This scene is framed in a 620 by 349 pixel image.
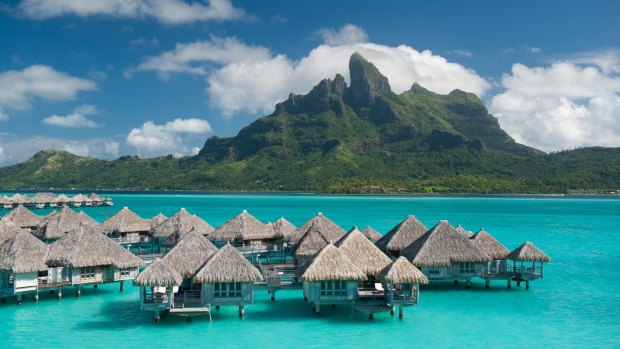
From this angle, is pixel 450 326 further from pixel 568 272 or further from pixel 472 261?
pixel 568 272

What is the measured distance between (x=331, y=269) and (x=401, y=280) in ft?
10.4

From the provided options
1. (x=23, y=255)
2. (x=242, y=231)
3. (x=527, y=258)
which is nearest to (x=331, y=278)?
(x=527, y=258)

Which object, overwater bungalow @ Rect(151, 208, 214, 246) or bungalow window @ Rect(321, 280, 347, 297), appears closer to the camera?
bungalow window @ Rect(321, 280, 347, 297)

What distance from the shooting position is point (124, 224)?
47.7 m

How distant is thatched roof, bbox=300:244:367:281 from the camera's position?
82.0 feet

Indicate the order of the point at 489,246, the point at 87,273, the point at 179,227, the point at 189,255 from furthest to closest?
the point at 179,227, the point at 489,246, the point at 87,273, the point at 189,255

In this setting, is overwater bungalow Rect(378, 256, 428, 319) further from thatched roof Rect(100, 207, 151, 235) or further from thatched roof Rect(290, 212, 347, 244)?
thatched roof Rect(100, 207, 151, 235)

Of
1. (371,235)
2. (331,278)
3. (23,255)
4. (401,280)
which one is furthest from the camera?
(371,235)

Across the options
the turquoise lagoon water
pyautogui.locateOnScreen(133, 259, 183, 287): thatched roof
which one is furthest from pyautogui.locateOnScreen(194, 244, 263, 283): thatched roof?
the turquoise lagoon water

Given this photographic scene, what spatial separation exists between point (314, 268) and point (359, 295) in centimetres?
268

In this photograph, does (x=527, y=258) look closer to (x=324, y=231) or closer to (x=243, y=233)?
(x=324, y=231)

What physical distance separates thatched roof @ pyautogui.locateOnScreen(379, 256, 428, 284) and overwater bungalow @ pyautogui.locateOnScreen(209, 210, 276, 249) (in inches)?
701

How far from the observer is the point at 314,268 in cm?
2522

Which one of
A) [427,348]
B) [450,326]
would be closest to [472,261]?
[450,326]
